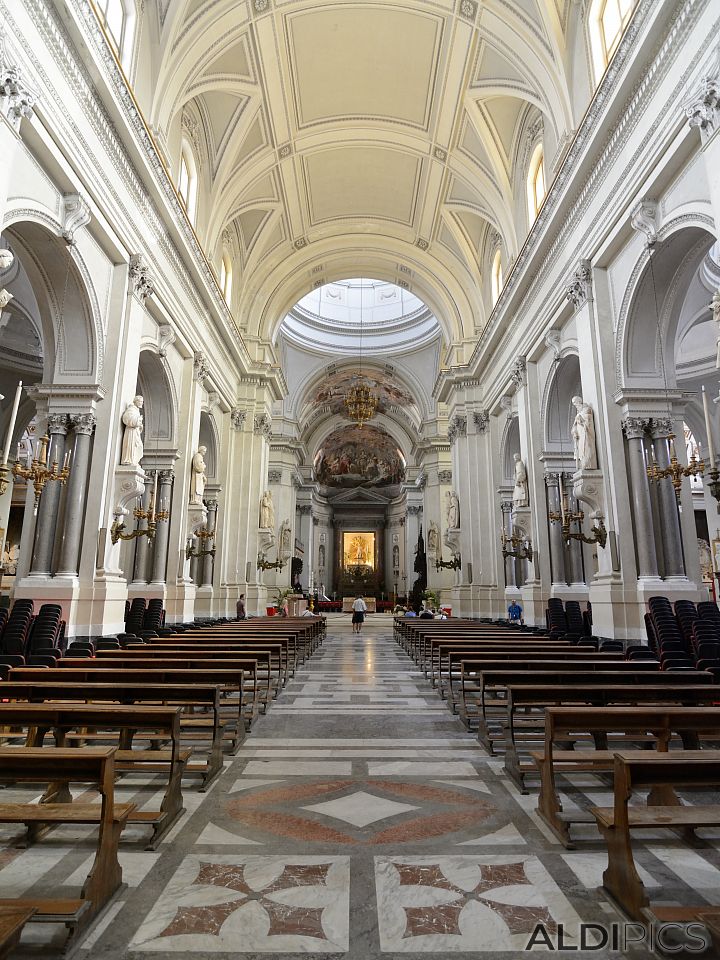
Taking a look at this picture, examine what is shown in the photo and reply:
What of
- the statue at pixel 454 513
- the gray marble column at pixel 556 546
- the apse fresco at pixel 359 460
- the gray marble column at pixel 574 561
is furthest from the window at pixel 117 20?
the apse fresco at pixel 359 460

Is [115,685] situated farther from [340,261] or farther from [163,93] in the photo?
[340,261]

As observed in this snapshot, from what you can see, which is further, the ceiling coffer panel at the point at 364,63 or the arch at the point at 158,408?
the arch at the point at 158,408

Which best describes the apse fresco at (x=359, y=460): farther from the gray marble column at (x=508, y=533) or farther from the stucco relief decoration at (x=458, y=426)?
the gray marble column at (x=508, y=533)

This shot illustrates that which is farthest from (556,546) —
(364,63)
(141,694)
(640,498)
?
(364,63)

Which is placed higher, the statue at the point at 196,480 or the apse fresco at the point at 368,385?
the apse fresco at the point at 368,385

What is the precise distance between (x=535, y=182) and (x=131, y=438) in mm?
11197

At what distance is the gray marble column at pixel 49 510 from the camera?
29.5 ft

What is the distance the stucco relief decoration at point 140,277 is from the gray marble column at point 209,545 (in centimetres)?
771

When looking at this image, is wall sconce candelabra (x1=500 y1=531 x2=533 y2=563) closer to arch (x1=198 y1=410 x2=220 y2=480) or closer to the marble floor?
arch (x1=198 y1=410 x2=220 y2=480)

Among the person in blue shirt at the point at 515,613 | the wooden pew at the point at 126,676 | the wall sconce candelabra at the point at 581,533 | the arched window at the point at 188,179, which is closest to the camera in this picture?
the wooden pew at the point at 126,676

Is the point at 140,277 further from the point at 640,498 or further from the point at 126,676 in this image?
the point at 640,498

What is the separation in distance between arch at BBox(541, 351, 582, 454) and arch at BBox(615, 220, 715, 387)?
137 inches

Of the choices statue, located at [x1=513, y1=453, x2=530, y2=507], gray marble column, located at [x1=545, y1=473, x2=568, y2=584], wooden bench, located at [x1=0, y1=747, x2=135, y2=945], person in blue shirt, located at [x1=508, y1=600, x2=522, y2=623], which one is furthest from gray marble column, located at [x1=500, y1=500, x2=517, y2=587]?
wooden bench, located at [x1=0, y1=747, x2=135, y2=945]

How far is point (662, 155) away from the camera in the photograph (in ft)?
25.8
